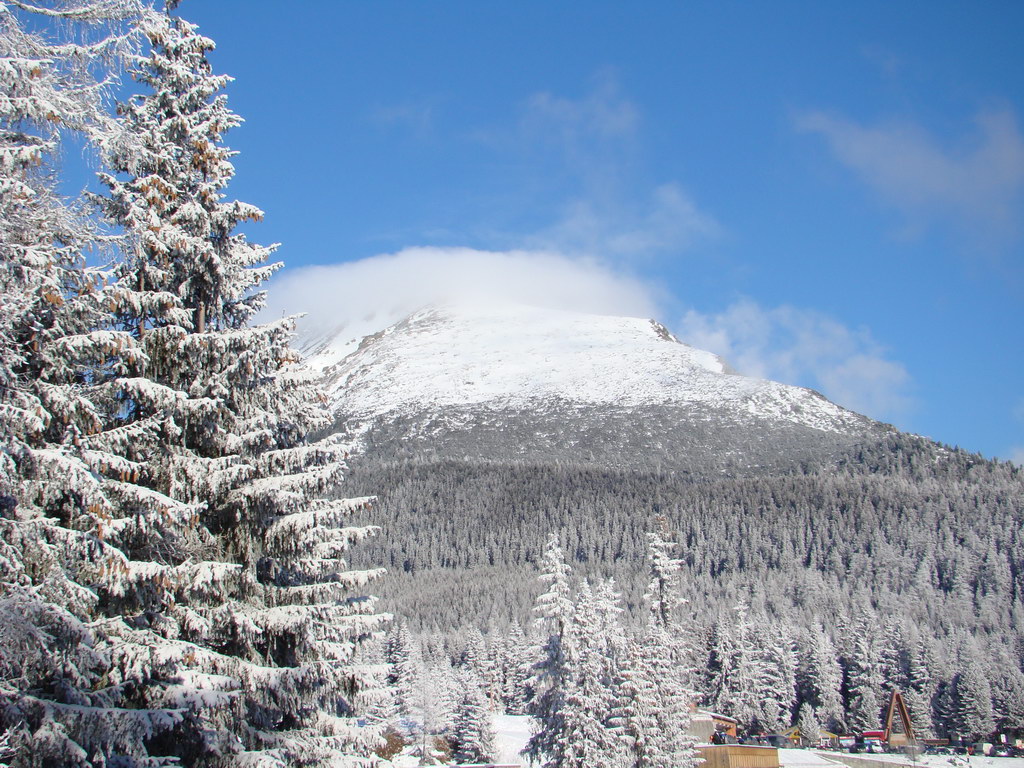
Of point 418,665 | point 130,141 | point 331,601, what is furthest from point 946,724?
point 130,141

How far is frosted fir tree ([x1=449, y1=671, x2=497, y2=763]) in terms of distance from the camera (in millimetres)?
65562

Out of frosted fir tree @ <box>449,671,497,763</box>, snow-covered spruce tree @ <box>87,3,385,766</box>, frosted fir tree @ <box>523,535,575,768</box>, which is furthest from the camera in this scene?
frosted fir tree @ <box>449,671,497,763</box>

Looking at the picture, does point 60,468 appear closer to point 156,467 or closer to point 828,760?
point 156,467

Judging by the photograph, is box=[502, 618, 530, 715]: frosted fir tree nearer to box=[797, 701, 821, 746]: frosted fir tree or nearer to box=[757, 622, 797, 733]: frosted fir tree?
box=[757, 622, 797, 733]: frosted fir tree

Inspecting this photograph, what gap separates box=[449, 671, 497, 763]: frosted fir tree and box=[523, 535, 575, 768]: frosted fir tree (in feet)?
100

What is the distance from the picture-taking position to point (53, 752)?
8.85 meters

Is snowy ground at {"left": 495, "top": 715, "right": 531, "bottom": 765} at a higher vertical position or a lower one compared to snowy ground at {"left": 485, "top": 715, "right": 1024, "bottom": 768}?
lower

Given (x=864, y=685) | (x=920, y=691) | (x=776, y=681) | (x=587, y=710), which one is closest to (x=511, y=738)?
(x=776, y=681)

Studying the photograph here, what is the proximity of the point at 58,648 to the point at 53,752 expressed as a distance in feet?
3.39

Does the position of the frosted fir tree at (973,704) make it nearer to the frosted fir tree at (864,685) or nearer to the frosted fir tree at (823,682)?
the frosted fir tree at (864,685)

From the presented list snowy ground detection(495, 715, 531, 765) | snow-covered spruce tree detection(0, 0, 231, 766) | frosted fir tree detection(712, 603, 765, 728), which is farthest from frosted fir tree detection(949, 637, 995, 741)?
snow-covered spruce tree detection(0, 0, 231, 766)

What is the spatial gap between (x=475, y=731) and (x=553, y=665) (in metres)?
34.6

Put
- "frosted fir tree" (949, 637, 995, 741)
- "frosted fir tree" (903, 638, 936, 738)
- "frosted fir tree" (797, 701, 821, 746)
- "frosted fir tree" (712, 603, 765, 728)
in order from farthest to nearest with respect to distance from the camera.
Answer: "frosted fir tree" (903, 638, 936, 738)
"frosted fir tree" (712, 603, 765, 728)
"frosted fir tree" (949, 637, 995, 741)
"frosted fir tree" (797, 701, 821, 746)

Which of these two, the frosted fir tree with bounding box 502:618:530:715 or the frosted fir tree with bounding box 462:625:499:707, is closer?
the frosted fir tree with bounding box 462:625:499:707
